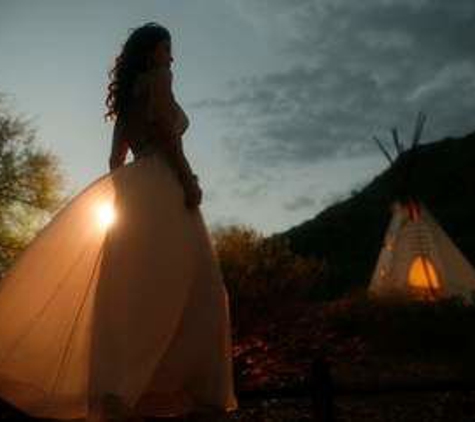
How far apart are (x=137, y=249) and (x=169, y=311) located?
1.13 feet

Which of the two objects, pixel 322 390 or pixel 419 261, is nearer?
pixel 322 390

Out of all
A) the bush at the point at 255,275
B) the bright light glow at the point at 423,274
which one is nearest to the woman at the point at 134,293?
the bush at the point at 255,275

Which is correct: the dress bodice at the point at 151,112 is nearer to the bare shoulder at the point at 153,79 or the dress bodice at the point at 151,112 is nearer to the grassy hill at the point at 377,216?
the bare shoulder at the point at 153,79

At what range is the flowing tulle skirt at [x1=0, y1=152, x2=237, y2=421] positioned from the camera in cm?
432

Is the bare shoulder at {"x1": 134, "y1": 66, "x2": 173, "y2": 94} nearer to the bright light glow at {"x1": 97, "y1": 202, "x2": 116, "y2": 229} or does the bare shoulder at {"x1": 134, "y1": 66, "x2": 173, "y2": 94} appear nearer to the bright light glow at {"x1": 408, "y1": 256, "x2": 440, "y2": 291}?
the bright light glow at {"x1": 97, "y1": 202, "x2": 116, "y2": 229}

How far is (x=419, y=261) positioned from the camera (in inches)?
703

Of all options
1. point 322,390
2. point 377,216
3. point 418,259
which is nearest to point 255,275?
point 418,259

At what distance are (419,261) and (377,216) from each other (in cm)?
2350

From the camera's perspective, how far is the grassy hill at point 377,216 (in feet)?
112

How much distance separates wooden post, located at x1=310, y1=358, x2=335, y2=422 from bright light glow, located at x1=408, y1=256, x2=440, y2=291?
1249 cm

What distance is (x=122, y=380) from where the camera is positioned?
419 cm

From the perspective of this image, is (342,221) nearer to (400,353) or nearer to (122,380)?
(400,353)

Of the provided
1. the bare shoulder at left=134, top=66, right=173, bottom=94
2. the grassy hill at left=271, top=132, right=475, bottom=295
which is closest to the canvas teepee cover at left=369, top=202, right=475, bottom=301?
the grassy hill at left=271, top=132, right=475, bottom=295

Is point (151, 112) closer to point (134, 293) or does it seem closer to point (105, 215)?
point (105, 215)
